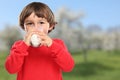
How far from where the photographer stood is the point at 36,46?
110 cm

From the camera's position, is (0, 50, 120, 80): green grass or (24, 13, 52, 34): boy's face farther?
(0, 50, 120, 80): green grass

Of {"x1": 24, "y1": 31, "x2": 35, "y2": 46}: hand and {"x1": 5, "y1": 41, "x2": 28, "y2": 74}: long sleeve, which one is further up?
{"x1": 24, "y1": 31, "x2": 35, "y2": 46}: hand

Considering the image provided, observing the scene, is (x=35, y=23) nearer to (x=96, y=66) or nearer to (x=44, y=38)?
(x=44, y=38)

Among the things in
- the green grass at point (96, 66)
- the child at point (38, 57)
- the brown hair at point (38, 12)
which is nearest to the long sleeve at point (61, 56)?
the child at point (38, 57)

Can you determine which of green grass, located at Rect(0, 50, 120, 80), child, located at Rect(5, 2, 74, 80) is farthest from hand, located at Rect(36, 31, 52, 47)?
green grass, located at Rect(0, 50, 120, 80)

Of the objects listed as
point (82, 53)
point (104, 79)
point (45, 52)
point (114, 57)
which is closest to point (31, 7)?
point (45, 52)

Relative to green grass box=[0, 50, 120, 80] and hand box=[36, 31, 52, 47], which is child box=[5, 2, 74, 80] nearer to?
hand box=[36, 31, 52, 47]

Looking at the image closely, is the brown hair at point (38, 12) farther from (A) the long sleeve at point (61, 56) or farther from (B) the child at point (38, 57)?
(A) the long sleeve at point (61, 56)

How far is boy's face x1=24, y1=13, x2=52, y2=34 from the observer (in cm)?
116

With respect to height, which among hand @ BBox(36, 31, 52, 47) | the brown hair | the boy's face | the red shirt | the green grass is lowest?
the green grass

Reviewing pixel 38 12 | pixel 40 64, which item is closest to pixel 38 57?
pixel 40 64

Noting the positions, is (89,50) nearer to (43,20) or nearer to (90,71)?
(90,71)

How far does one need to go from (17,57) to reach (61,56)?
0.15 m

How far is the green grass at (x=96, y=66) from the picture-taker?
3.69 metres
